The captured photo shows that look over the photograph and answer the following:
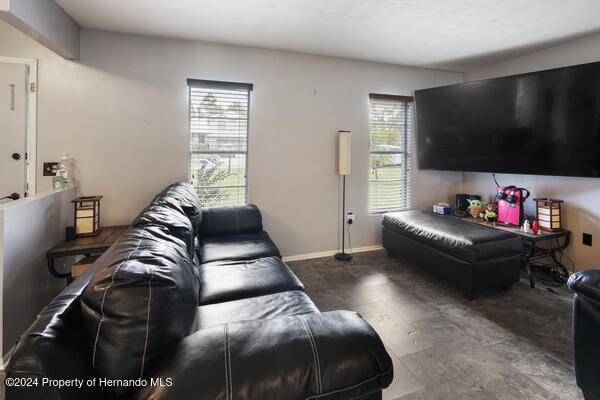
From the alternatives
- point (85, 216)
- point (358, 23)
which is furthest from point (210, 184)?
point (358, 23)

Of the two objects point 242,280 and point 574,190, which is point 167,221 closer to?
point 242,280

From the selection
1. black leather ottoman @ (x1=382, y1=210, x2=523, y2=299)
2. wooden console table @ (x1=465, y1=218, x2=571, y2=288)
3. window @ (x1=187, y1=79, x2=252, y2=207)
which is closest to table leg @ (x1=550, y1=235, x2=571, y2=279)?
wooden console table @ (x1=465, y1=218, x2=571, y2=288)

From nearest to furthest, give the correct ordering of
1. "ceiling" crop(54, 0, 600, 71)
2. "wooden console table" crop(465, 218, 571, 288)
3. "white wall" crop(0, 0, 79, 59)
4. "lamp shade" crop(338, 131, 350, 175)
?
"white wall" crop(0, 0, 79, 59) < "ceiling" crop(54, 0, 600, 71) < "wooden console table" crop(465, 218, 571, 288) < "lamp shade" crop(338, 131, 350, 175)

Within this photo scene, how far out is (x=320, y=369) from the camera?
3.08 ft

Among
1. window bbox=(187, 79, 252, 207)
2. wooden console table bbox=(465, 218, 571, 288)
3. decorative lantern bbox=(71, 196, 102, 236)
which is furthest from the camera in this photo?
window bbox=(187, 79, 252, 207)

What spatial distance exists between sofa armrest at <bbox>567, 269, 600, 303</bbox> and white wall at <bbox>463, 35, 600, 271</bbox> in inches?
86.8

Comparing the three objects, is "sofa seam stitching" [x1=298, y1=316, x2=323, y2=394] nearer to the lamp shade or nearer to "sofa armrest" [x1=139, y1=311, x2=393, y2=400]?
"sofa armrest" [x1=139, y1=311, x2=393, y2=400]

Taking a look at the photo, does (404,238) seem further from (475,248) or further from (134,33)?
(134,33)

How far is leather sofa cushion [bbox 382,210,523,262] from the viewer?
8.89ft

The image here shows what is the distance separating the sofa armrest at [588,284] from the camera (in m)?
1.44

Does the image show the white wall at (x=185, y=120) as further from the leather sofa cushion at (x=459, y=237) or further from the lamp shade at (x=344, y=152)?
the leather sofa cushion at (x=459, y=237)

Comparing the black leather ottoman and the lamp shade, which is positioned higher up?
the lamp shade

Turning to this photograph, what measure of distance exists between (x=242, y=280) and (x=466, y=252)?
6.72 ft

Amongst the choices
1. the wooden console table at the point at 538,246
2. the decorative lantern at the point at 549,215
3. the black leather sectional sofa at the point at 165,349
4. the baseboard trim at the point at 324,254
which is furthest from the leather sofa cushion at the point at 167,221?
the decorative lantern at the point at 549,215
